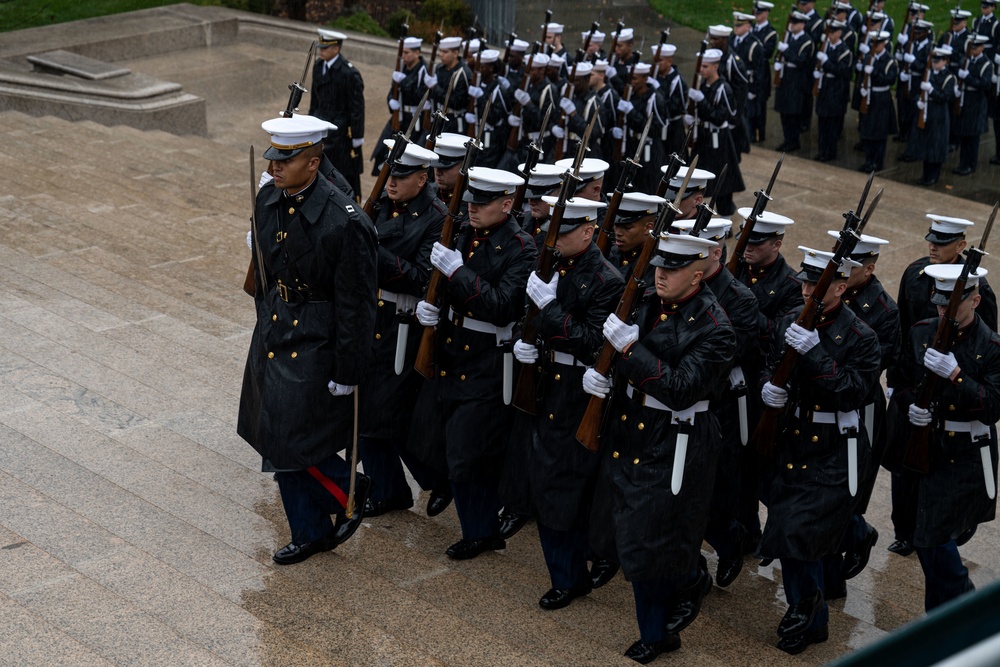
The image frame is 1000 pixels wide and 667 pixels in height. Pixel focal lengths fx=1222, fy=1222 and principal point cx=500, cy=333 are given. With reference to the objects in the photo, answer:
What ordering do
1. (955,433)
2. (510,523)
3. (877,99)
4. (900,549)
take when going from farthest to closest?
(877,99)
(900,549)
(510,523)
(955,433)

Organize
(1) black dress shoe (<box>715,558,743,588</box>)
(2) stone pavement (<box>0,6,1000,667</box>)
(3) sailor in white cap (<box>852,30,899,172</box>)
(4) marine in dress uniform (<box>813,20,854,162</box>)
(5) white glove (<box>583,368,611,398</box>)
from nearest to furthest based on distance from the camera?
(2) stone pavement (<box>0,6,1000,667</box>) → (5) white glove (<box>583,368,611,398</box>) → (1) black dress shoe (<box>715,558,743,588</box>) → (3) sailor in white cap (<box>852,30,899,172</box>) → (4) marine in dress uniform (<box>813,20,854,162</box>)

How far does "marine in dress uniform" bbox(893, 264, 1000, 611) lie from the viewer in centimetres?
508

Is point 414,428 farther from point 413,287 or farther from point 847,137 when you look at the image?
point 847,137

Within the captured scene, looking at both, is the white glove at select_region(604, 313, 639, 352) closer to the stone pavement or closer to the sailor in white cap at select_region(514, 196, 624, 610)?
the sailor in white cap at select_region(514, 196, 624, 610)

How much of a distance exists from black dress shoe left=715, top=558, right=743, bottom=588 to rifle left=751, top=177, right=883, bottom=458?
2.62 ft

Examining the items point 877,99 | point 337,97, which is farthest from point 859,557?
point 877,99

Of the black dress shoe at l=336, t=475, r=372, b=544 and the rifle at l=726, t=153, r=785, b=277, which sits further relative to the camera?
the rifle at l=726, t=153, r=785, b=277

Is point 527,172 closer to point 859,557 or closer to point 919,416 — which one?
point 919,416

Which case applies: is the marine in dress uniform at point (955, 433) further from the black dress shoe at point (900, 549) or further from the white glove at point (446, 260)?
the white glove at point (446, 260)

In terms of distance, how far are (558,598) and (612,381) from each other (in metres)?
0.98

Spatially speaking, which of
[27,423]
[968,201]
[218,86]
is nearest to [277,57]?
[218,86]

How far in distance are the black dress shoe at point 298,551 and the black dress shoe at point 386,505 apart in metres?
0.62

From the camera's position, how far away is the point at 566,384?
4.98m

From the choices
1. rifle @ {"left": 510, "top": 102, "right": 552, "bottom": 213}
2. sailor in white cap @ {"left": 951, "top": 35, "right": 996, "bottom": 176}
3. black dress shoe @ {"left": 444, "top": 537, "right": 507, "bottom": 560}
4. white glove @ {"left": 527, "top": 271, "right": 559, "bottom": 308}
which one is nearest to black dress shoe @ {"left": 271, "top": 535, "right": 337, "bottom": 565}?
black dress shoe @ {"left": 444, "top": 537, "right": 507, "bottom": 560}
